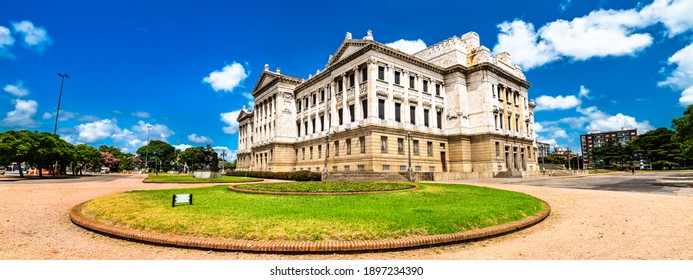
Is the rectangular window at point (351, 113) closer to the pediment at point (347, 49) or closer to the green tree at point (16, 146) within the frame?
the pediment at point (347, 49)

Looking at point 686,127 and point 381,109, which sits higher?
point 381,109

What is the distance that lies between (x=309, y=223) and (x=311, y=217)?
649 mm

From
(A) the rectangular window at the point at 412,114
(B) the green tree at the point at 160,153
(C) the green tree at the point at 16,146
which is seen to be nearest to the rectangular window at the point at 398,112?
(A) the rectangular window at the point at 412,114

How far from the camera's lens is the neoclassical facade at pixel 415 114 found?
120 feet

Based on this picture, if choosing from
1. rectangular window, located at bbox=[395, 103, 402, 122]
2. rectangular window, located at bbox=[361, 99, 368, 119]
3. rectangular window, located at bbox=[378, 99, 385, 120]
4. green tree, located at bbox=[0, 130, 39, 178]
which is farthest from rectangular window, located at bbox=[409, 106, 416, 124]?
green tree, located at bbox=[0, 130, 39, 178]

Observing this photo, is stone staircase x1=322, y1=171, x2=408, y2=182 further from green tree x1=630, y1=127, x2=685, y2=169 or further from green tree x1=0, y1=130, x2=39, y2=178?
green tree x1=630, y1=127, x2=685, y2=169

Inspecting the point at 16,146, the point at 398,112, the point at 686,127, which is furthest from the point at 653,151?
the point at 16,146

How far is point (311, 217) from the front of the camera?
8492 millimetres

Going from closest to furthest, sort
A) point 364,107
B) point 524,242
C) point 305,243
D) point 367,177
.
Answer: point 305,243, point 524,242, point 367,177, point 364,107

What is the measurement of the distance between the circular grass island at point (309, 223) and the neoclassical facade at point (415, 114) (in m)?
23.6

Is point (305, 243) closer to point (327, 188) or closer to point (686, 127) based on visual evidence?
point (327, 188)

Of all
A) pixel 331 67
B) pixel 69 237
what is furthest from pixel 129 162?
pixel 69 237

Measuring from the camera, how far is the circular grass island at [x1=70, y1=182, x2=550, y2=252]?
6734 mm
